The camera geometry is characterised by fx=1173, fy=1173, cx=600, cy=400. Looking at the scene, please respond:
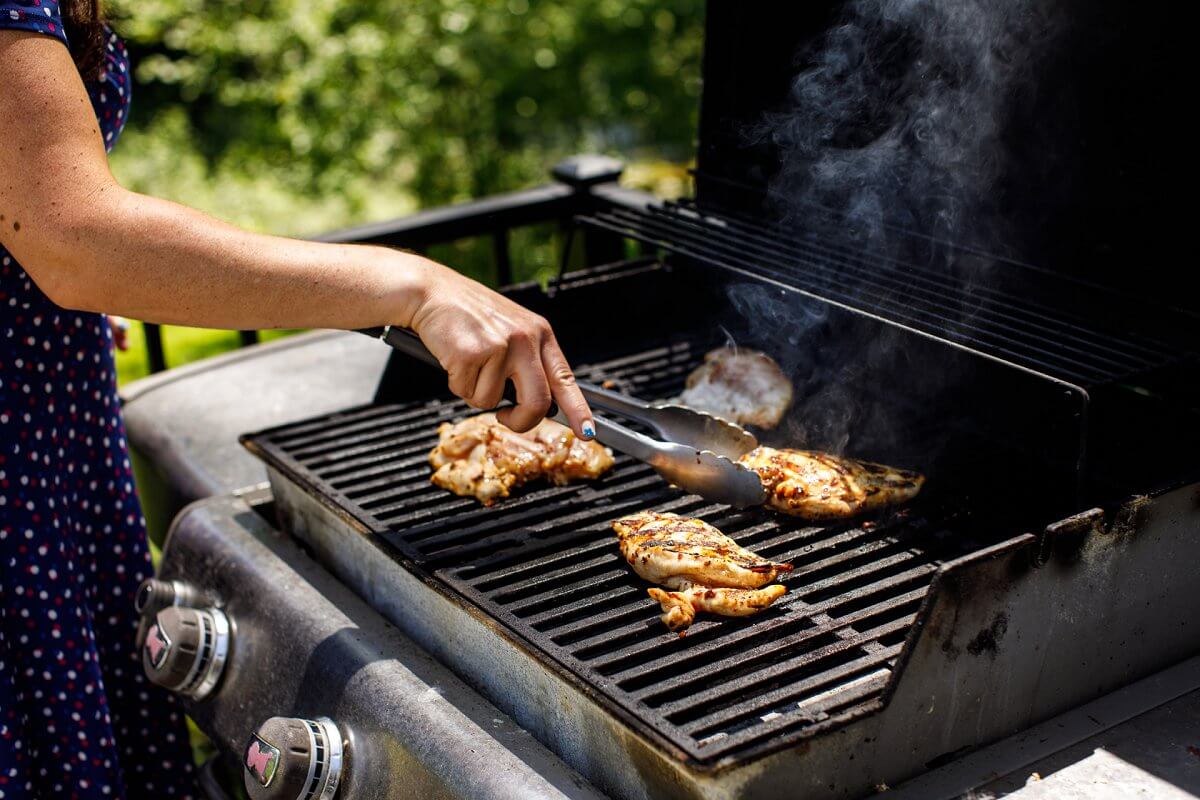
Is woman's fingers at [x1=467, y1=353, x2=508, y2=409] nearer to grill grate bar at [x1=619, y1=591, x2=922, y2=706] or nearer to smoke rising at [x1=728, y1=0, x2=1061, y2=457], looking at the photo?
grill grate bar at [x1=619, y1=591, x2=922, y2=706]

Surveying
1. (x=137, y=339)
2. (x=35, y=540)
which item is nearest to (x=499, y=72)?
(x=137, y=339)

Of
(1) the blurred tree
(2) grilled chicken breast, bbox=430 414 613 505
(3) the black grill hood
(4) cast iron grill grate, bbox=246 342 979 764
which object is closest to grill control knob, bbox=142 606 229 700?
(4) cast iron grill grate, bbox=246 342 979 764

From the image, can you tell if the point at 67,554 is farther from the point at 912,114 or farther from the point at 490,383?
the point at 912,114

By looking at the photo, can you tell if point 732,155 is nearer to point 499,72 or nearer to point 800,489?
point 800,489

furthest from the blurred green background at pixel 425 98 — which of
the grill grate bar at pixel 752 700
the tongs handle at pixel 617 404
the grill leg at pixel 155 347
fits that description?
the grill grate bar at pixel 752 700

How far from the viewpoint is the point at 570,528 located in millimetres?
2682

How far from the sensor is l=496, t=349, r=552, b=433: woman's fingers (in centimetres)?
217

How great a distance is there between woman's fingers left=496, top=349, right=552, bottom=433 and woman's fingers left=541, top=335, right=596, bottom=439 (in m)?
0.04

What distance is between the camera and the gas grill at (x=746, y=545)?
6.61 ft

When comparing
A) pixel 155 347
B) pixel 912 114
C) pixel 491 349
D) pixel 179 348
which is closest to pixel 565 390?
pixel 491 349

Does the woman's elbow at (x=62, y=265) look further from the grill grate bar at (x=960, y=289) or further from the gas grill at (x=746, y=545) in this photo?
the grill grate bar at (x=960, y=289)

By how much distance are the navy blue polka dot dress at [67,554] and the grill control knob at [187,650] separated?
249 mm

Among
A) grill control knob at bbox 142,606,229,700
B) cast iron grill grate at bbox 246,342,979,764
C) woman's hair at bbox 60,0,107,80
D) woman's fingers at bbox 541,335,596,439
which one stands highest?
woman's hair at bbox 60,0,107,80

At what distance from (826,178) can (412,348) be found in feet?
4.99
